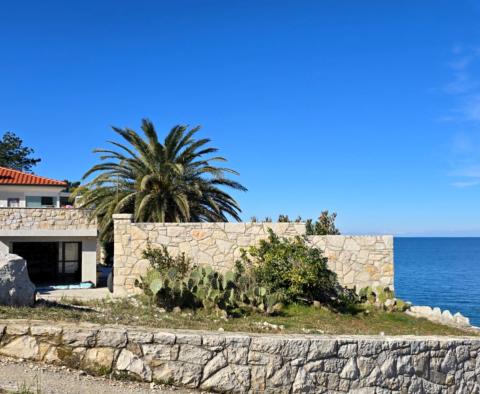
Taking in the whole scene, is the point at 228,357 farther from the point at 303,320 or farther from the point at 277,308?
the point at 277,308

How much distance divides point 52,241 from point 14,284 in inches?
480

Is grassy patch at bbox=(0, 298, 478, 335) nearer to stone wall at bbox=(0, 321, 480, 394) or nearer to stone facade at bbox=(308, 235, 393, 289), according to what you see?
stone facade at bbox=(308, 235, 393, 289)

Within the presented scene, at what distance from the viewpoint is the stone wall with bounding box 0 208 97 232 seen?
61.8ft

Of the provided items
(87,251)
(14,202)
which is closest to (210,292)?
(87,251)

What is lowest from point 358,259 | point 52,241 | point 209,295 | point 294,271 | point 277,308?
point 277,308

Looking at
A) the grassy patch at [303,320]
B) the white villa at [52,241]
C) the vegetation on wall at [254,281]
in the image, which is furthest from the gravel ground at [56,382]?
the white villa at [52,241]

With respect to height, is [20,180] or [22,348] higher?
[20,180]

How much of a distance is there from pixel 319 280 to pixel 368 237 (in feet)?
9.54

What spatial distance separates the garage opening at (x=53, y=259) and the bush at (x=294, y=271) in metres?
9.42

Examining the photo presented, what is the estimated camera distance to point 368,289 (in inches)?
593

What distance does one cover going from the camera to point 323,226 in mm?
20266

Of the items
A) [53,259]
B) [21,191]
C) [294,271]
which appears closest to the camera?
[294,271]

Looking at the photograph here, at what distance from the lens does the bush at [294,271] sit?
45.5ft

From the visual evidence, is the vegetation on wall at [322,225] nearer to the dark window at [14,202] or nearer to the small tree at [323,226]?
the small tree at [323,226]
